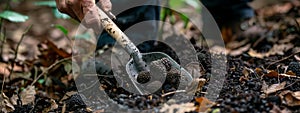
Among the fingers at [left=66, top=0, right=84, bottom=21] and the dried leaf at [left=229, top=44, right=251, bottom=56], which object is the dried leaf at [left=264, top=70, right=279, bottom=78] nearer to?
the fingers at [left=66, top=0, right=84, bottom=21]

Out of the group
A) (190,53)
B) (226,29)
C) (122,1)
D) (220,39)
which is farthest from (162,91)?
(226,29)

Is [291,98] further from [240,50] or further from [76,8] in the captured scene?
[240,50]

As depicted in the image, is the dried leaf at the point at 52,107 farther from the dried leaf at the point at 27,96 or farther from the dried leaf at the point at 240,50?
the dried leaf at the point at 240,50

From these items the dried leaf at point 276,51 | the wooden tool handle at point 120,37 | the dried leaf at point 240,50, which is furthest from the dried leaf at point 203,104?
the dried leaf at point 240,50

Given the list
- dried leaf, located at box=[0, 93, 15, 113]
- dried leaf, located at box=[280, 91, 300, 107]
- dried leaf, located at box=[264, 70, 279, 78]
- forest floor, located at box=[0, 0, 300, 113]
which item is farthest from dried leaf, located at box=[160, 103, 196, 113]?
dried leaf, located at box=[0, 93, 15, 113]

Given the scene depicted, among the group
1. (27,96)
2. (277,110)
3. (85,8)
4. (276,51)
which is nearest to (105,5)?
(85,8)
